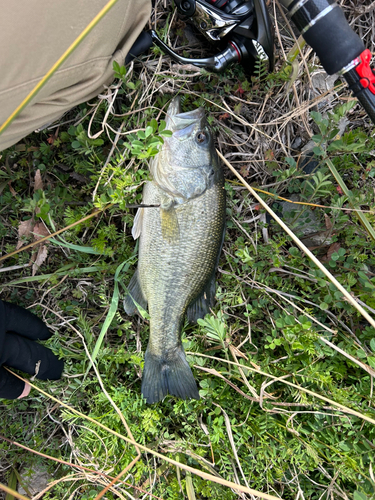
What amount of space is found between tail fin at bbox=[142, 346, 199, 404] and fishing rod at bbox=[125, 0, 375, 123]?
2.03 metres

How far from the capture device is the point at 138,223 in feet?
6.97

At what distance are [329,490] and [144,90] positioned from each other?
10.5ft

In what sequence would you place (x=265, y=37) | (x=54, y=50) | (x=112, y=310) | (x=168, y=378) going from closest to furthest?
(x=54, y=50), (x=265, y=37), (x=168, y=378), (x=112, y=310)

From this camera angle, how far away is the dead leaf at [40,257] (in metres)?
2.47

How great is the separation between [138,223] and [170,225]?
0.27 meters

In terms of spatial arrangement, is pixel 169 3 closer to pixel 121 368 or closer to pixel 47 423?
pixel 121 368

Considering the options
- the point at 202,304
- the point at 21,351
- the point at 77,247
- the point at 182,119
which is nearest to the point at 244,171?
the point at 182,119

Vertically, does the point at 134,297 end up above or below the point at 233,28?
below

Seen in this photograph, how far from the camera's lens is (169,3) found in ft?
7.28

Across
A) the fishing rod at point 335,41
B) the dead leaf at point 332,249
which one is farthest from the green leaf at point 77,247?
the fishing rod at point 335,41

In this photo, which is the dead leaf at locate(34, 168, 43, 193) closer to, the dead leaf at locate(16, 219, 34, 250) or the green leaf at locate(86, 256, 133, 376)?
the dead leaf at locate(16, 219, 34, 250)

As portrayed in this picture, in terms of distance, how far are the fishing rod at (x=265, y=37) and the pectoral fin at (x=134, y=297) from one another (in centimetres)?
159

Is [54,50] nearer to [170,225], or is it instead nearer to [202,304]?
[170,225]

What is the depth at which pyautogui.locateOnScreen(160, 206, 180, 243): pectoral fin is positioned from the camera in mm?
1985
